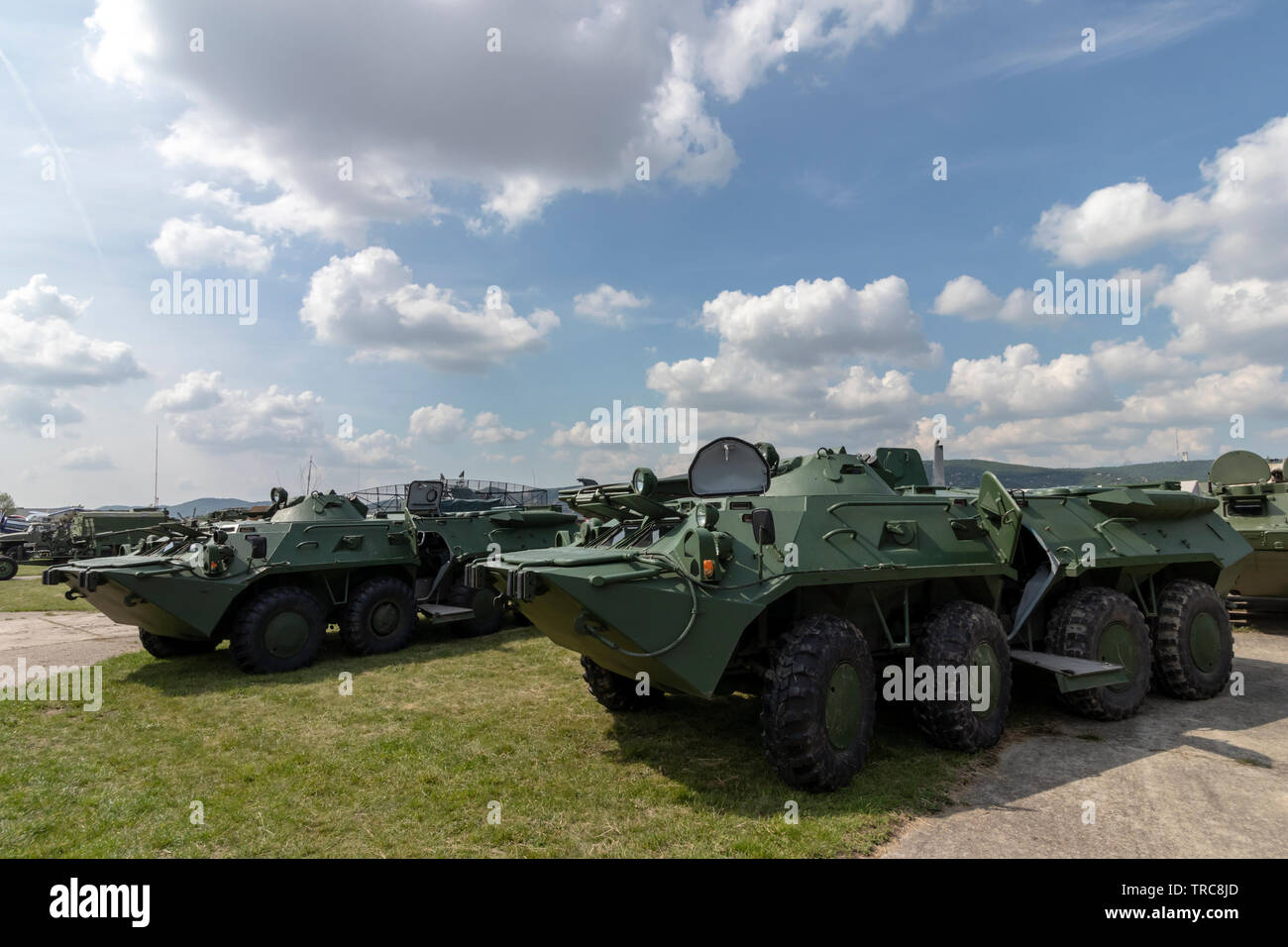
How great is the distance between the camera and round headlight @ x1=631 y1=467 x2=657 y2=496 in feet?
20.7

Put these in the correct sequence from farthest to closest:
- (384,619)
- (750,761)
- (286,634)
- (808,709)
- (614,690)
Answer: (384,619), (286,634), (614,690), (750,761), (808,709)

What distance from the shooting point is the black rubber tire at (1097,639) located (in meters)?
7.11

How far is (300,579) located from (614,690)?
578cm

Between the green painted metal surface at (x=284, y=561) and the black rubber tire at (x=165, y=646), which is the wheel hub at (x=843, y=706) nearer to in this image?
the green painted metal surface at (x=284, y=561)

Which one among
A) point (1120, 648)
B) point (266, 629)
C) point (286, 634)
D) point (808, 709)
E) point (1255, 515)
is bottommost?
point (286, 634)

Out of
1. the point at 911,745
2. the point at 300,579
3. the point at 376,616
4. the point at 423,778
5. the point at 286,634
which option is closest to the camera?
the point at 423,778

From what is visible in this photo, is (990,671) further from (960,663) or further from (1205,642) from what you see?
(1205,642)

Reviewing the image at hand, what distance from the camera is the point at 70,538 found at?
26.1 meters

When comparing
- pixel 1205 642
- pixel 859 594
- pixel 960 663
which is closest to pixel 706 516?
pixel 859 594

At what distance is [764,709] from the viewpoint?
534 cm

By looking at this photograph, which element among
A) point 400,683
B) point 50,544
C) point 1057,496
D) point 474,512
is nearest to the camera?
point 1057,496

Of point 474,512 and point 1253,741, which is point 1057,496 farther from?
point 474,512
